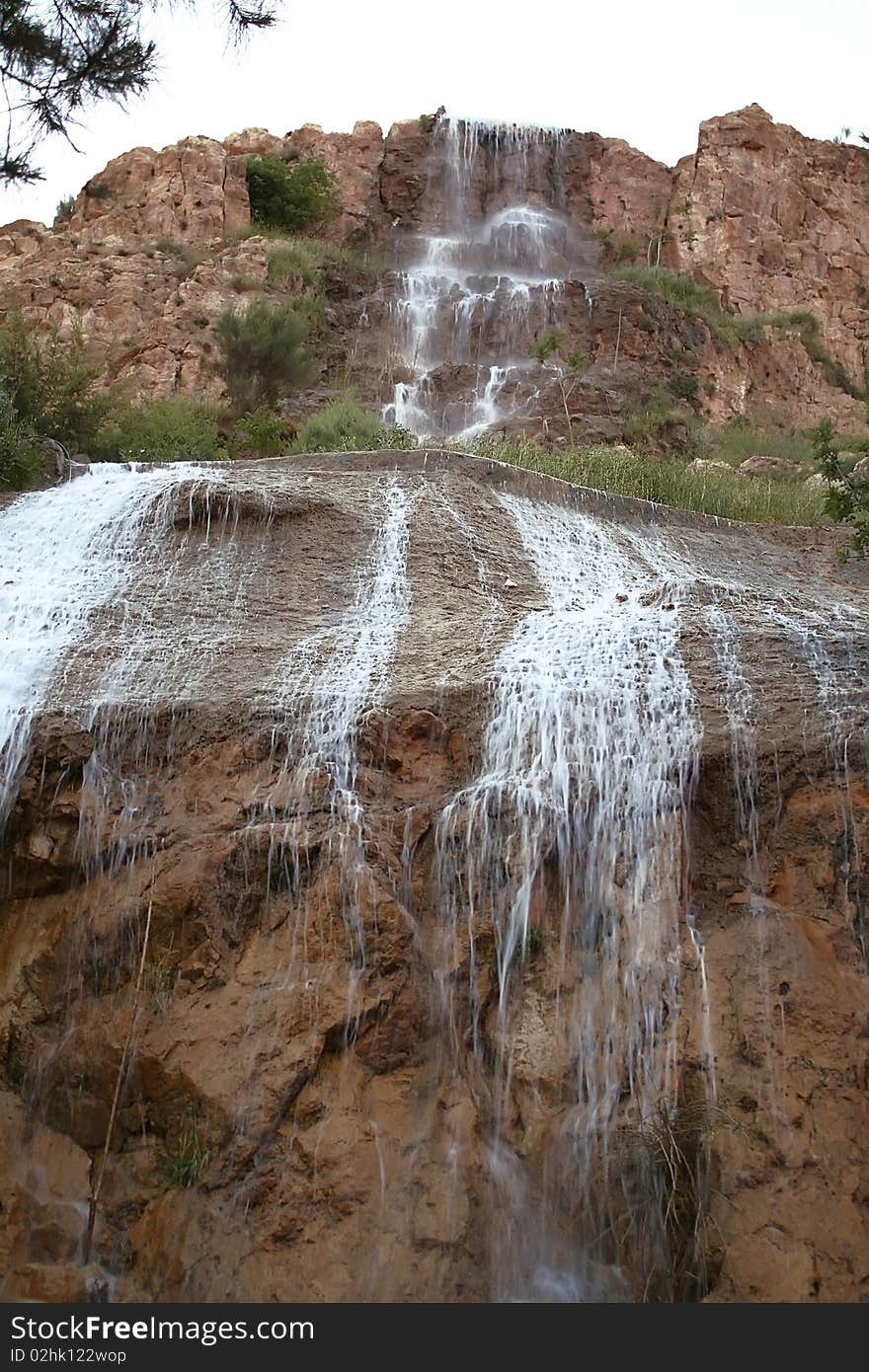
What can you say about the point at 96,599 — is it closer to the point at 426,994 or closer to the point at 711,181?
the point at 426,994

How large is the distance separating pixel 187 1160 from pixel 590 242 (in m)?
22.6

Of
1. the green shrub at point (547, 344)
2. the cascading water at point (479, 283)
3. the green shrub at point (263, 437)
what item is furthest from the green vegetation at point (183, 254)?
the green shrub at point (263, 437)

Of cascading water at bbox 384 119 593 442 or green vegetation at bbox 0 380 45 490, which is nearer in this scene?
green vegetation at bbox 0 380 45 490

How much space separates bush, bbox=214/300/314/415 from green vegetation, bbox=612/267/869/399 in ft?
21.4

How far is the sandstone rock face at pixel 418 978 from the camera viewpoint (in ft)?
16.5

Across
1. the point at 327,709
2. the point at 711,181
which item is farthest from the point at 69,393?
the point at 711,181

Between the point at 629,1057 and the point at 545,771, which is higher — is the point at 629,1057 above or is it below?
below

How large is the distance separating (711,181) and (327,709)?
21.4m

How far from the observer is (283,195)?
23.3 m

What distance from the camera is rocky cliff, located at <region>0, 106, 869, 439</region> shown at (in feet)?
63.5

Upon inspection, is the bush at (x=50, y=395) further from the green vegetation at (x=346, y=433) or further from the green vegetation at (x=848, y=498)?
the green vegetation at (x=848, y=498)

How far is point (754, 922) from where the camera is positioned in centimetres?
559

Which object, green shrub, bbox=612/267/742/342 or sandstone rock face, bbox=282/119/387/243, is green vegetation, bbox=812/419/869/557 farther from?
sandstone rock face, bbox=282/119/387/243

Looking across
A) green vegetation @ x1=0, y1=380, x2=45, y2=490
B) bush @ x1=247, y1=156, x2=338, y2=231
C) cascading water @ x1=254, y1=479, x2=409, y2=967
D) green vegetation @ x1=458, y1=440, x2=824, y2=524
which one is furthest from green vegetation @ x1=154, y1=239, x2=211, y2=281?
cascading water @ x1=254, y1=479, x2=409, y2=967
